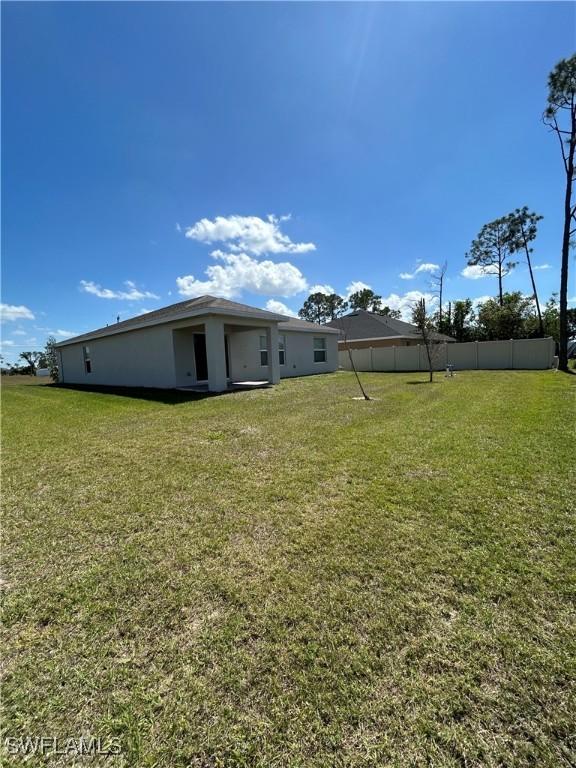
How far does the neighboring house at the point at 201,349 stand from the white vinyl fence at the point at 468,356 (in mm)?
3471

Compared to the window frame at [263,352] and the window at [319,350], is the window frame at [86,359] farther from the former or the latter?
the window at [319,350]

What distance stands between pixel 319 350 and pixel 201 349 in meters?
7.91

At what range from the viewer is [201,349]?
47.8 ft

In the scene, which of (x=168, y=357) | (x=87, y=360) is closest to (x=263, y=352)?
(x=168, y=357)

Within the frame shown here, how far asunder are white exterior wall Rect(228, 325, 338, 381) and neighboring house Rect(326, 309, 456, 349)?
451 cm

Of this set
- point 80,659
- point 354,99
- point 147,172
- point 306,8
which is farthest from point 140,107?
point 80,659

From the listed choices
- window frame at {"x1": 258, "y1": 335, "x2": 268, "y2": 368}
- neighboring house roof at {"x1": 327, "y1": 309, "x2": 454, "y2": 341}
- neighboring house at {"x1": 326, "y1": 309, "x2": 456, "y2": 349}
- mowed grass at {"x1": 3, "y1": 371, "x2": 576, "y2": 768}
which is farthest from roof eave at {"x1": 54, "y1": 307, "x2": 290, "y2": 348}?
neighboring house roof at {"x1": 327, "y1": 309, "x2": 454, "y2": 341}

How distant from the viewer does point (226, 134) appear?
11156mm

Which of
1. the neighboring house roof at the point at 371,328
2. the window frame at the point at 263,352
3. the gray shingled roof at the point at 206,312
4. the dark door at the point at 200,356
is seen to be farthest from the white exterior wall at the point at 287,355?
the neighboring house roof at the point at 371,328

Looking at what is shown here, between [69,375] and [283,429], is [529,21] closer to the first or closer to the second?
[283,429]

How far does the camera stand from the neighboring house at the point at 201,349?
11.2m

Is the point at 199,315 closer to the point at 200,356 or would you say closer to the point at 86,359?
the point at 200,356

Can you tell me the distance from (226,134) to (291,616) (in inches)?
544

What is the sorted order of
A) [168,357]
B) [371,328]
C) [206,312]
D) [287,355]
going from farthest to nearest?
[371,328]
[287,355]
[168,357]
[206,312]
